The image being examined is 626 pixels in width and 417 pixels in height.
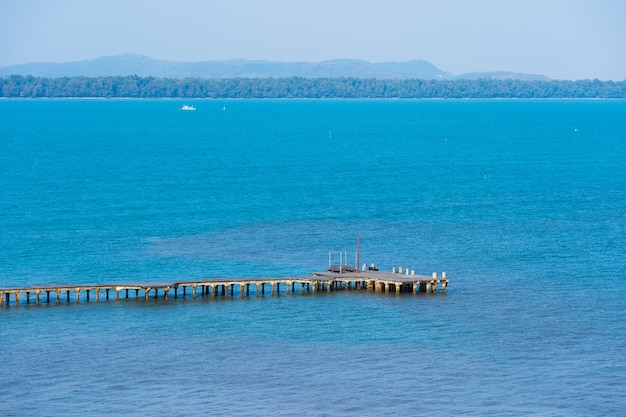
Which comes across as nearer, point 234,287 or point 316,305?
point 316,305

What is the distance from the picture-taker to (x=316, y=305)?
247ft

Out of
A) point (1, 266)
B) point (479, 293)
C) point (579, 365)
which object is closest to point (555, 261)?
point (479, 293)

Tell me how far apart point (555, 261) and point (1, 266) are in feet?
139

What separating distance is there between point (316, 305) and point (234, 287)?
8.30 metres

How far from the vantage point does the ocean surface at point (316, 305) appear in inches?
2185

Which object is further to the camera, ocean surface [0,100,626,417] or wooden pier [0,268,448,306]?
wooden pier [0,268,448,306]

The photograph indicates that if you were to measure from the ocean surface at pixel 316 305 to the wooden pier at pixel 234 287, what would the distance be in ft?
3.66

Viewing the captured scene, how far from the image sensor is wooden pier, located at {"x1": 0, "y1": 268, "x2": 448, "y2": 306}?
75250mm

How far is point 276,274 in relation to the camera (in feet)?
273

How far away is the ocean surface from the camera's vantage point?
182 feet

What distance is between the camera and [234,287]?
8125cm

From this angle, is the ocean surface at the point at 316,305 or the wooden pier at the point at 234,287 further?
the wooden pier at the point at 234,287

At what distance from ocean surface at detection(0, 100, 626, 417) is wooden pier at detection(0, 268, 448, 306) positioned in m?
1.12

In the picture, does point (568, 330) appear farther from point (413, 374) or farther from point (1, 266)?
point (1, 266)
